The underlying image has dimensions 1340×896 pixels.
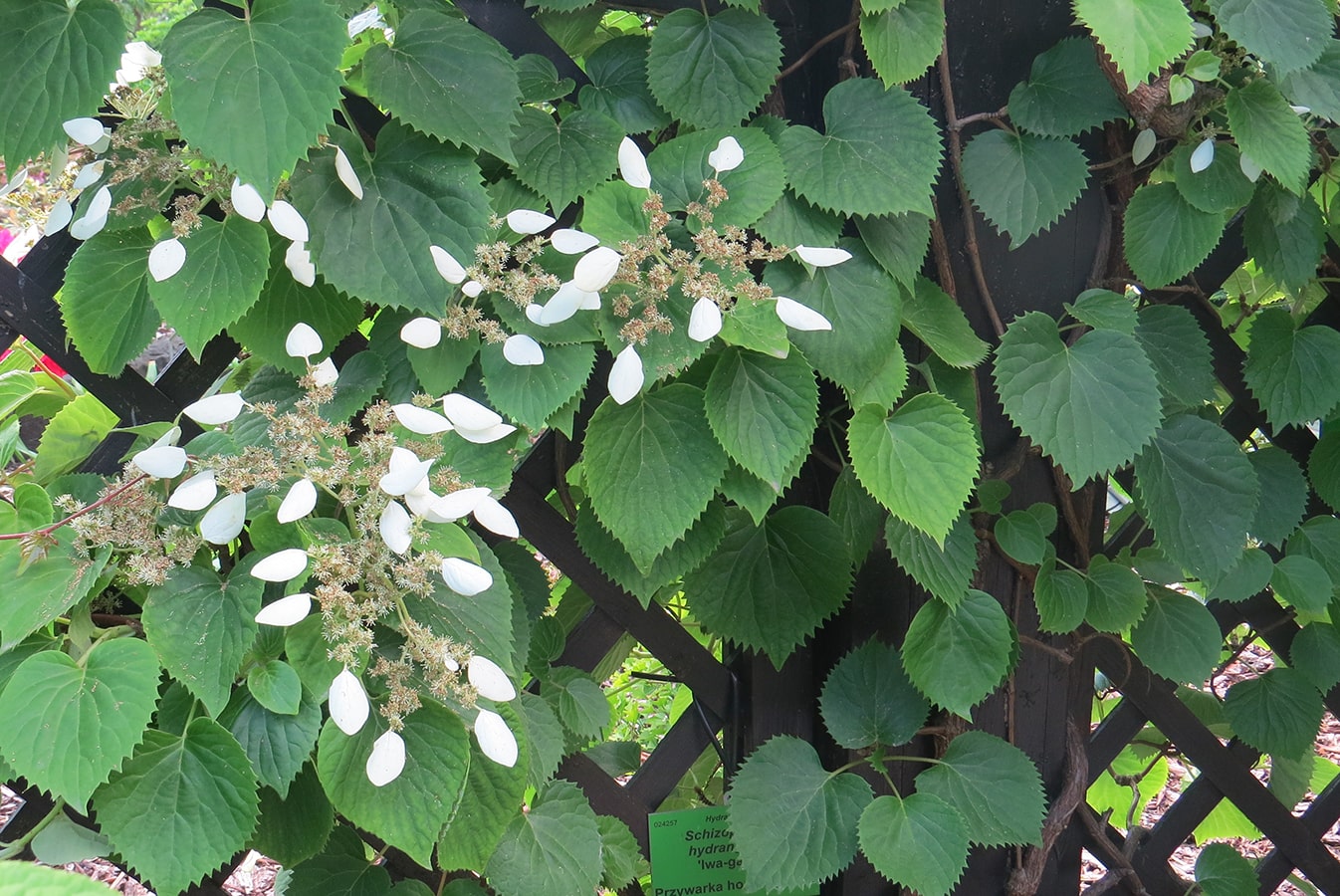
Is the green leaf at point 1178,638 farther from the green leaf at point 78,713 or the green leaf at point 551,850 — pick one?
the green leaf at point 78,713

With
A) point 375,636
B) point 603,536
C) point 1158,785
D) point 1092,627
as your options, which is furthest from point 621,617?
point 1158,785

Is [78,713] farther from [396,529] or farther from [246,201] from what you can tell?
[246,201]

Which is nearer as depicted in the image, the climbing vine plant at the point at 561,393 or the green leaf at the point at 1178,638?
the climbing vine plant at the point at 561,393

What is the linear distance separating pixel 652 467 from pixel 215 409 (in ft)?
1.22

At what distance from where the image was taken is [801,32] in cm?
107

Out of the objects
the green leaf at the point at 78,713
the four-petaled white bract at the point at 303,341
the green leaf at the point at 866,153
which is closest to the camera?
the green leaf at the point at 78,713

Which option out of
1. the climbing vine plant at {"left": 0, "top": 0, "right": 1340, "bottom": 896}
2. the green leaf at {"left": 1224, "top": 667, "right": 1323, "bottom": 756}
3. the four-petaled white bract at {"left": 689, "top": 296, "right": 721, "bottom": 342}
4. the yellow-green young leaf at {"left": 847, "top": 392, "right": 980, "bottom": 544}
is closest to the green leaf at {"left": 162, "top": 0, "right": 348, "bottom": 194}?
the climbing vine plant at {"left": 0, "top": 0, "right": 1340, "bottom": 896}

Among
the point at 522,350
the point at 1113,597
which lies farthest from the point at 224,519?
the point at 1113,597

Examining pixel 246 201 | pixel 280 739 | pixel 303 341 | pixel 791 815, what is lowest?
pixel 791 815

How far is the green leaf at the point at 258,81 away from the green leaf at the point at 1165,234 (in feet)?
2.79

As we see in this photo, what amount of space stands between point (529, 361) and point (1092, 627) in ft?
2.74

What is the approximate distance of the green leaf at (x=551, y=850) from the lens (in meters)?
0.98

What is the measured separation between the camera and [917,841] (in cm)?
109

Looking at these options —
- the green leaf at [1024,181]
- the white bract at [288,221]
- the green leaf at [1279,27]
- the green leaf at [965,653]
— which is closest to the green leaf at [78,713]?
the white bract at [288,221]
